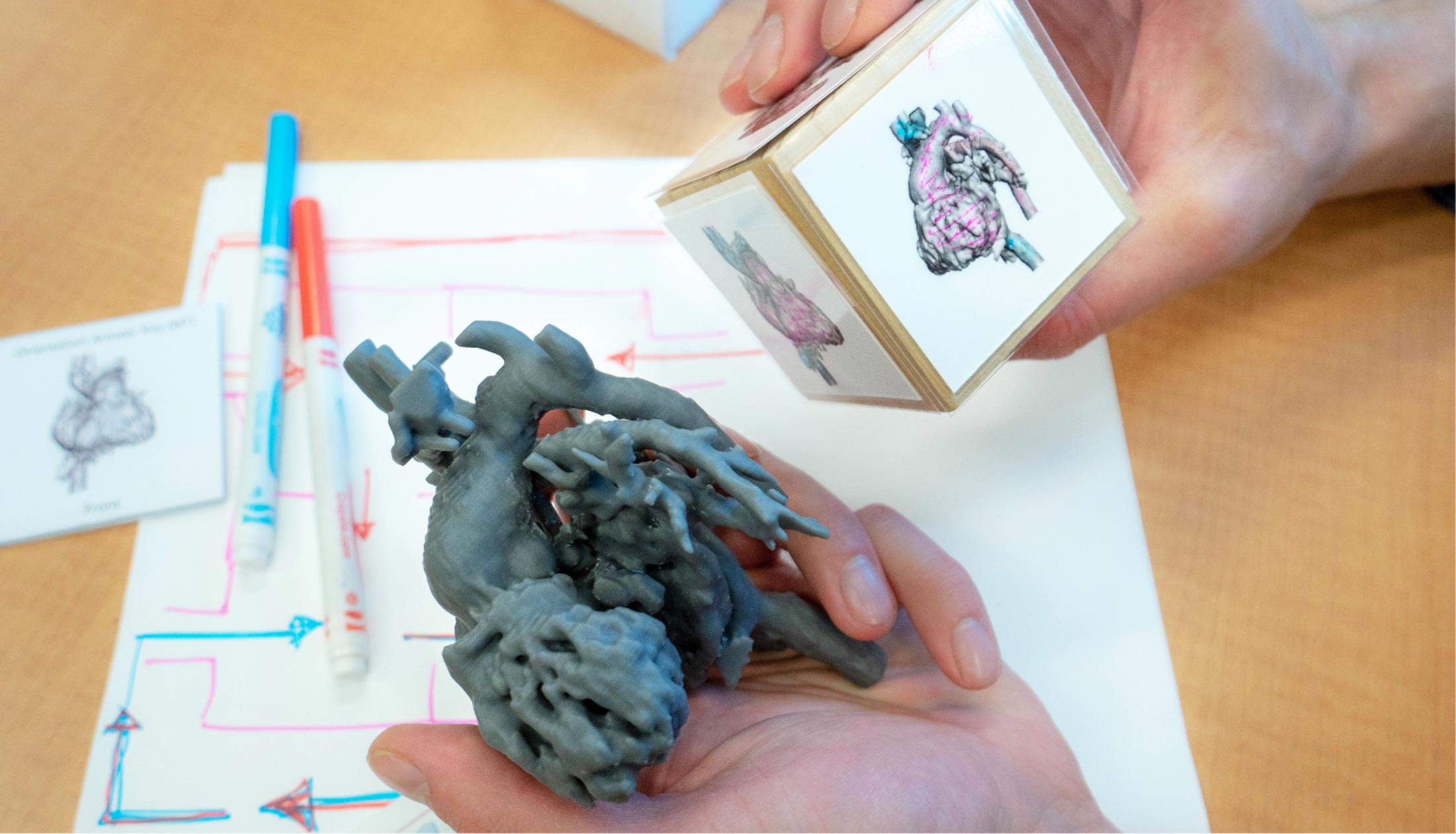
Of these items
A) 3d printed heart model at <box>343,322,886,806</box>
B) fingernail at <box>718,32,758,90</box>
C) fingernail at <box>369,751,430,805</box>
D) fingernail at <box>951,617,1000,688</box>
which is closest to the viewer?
3d printed heart model at <box>343,322,886,806</box>

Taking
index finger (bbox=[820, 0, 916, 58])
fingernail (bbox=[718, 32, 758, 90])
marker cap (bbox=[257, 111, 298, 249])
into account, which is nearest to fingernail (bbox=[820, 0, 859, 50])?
index finger (bbox=[820, 0, 916, 58])

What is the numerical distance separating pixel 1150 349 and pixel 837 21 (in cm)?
47

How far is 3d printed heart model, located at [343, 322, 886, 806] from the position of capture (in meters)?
0.40

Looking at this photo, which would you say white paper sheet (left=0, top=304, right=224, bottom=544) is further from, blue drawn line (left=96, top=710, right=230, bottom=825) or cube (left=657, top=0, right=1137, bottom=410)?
cube (left=657, top=0, right=1137, bottom=410)

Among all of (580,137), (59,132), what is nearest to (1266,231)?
(580,137)

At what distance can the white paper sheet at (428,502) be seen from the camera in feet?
2.19

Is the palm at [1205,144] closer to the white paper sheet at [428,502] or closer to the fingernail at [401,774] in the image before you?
the white paper sheet at [428,502]

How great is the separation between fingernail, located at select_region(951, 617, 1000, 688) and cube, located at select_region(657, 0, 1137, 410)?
0.18 m

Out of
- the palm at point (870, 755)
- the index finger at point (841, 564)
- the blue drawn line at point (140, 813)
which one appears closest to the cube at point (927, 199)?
the index finger at point (841, 564)

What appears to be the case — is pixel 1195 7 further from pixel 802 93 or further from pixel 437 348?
pixel 437 348

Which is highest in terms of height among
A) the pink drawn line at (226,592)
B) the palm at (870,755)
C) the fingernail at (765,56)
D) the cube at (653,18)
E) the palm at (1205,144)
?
the cube at (653,18)

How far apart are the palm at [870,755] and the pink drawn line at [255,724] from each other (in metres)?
0.22

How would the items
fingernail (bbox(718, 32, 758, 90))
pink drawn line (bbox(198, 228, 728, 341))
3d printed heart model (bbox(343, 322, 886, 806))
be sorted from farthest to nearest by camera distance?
pink drawn line (bbox(198, 228, 728, 341)) < fingernail (bbox(718, 32, 758, 90)) < 3d printed heart model (bbox(343, 322, 886, 806))

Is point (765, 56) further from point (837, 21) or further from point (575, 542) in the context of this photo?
point (575, 542)
